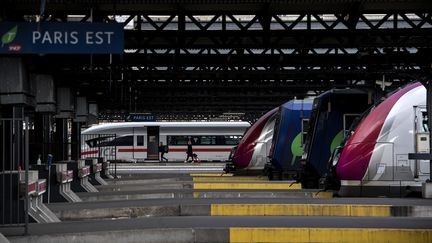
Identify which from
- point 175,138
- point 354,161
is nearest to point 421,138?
point 354,161

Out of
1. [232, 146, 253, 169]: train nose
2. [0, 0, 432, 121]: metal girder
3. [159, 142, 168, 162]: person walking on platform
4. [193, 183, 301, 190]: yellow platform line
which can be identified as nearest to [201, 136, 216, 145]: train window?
[159, 142, 168, 162]: person walking on platform

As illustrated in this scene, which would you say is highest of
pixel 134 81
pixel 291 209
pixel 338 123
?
pixel 134 81

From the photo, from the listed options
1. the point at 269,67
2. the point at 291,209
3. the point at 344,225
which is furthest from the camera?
the point at 269,67

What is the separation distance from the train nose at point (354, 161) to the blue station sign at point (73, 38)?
5500mm

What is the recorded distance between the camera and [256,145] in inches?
1006

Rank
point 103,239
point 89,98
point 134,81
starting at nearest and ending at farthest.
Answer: point 103,239 < point 134,81 < point 89,98

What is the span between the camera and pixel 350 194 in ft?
50.9

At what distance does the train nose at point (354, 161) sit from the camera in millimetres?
14945

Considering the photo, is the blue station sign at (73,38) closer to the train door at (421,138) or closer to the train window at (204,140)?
the train door at (421,138)

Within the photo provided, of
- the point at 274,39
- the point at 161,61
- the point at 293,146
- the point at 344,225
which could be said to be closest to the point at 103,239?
the point at 344,225

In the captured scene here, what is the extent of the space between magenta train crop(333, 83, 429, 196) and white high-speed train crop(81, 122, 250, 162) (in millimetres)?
36717

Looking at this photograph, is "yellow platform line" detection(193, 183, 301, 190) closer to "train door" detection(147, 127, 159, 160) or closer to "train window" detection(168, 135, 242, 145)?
"train door" detection(147, 127, 159, 160)

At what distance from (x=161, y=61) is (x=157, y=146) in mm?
27147

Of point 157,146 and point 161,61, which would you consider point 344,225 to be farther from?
point 157,146
